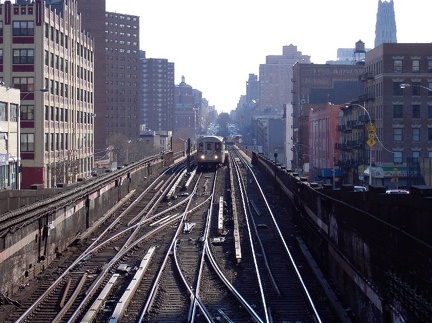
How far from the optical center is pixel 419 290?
34.1 ft

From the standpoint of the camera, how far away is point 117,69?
146 meters

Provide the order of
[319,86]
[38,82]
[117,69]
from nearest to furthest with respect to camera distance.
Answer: [38,82], [319,86], [117,69]

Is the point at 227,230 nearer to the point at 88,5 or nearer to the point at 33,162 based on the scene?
the point at 33,162

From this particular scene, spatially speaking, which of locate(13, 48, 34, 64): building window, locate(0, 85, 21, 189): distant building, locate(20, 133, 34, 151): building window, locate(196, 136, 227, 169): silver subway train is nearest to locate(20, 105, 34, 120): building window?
locate(20, 133, 34, 151): building window

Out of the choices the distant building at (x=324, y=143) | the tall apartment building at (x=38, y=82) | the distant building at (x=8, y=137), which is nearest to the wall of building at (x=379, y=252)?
the distant building at (x=8, y=137)

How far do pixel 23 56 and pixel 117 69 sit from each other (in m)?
Answer: 89.5

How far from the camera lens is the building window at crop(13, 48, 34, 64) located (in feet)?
189

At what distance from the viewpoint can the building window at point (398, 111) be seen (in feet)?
198

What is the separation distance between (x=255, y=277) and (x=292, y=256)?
10.4 feet

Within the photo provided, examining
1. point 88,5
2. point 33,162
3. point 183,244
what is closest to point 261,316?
point 183,244

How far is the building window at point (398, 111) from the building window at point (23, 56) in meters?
31.7

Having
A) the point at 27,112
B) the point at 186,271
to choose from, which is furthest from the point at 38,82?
the point at 186,271

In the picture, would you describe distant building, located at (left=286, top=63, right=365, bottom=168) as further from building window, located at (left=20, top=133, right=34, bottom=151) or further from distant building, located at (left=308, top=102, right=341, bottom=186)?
building window, located at (left=20, top=133, right=34, bottom=151)

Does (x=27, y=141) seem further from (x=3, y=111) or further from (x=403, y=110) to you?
(x=403, y=110)
